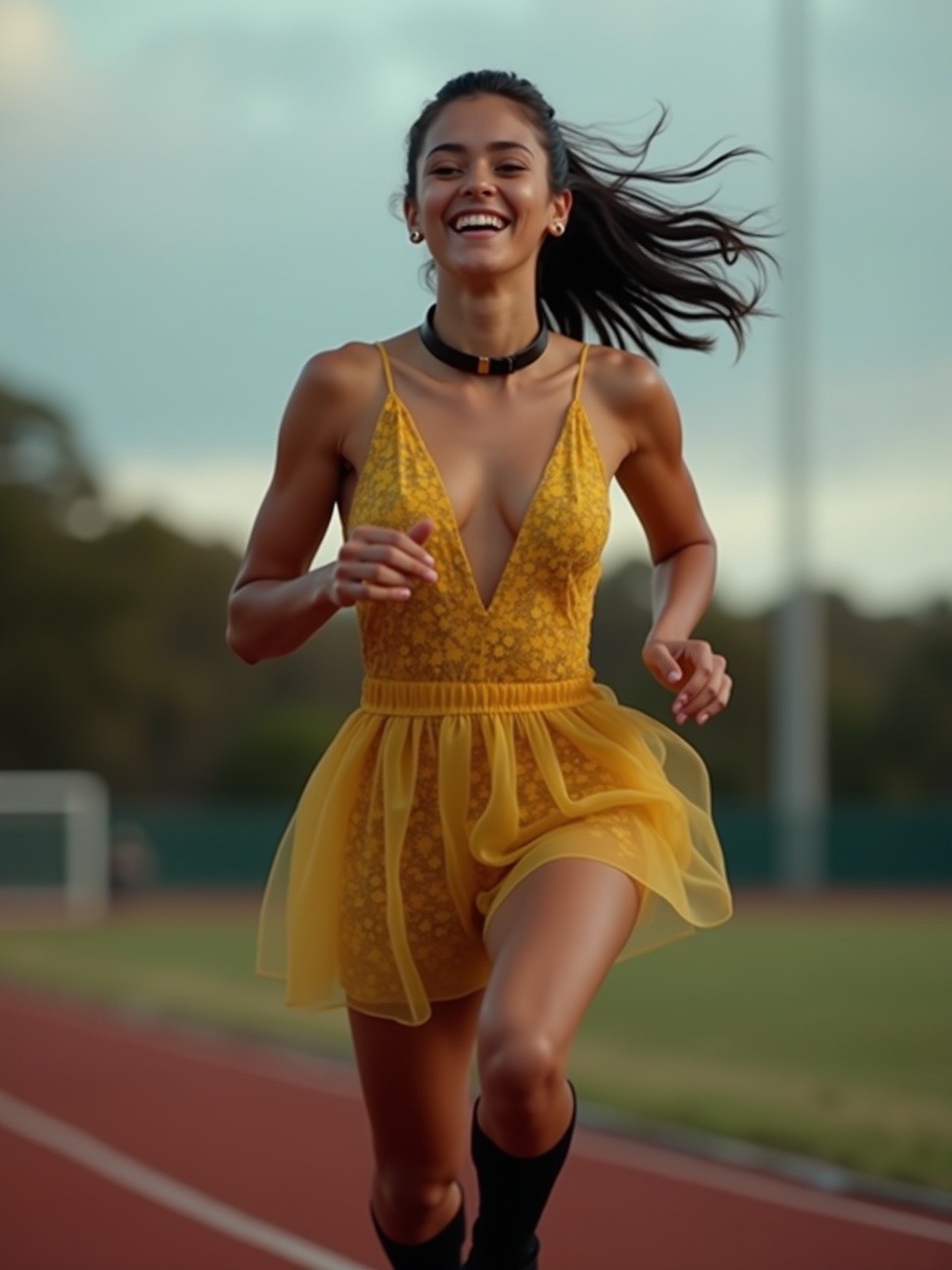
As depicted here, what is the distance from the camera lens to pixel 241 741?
1644 inches

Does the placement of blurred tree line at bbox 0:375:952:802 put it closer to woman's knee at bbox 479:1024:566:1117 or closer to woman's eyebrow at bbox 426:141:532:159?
woman's eyebrow at bbox 426:141:532:159

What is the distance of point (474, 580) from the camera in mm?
4137

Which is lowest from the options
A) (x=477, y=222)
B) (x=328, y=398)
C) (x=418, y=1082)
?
(x=418, y=1082)

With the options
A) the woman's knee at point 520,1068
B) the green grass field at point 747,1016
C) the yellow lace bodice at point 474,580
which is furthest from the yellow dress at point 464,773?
the green grass field at point 747,1016

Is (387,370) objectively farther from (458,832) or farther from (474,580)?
(458,832)

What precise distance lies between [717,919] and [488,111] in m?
1.56

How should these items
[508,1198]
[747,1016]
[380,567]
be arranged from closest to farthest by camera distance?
[380,567], [508,1198], [747,1016]

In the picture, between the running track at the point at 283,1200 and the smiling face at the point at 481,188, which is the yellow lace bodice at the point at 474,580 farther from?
the running track at the point at 283,1200

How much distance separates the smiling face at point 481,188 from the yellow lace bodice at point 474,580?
294mm

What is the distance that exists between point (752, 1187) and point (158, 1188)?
2.05 m

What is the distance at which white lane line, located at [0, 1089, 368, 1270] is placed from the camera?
259 inches

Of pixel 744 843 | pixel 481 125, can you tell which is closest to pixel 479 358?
pixel 481 125

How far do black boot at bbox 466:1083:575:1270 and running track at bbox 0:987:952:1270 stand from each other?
2.53 metres

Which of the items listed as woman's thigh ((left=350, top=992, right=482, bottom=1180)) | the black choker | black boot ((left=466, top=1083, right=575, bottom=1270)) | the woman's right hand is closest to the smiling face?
the black choker
